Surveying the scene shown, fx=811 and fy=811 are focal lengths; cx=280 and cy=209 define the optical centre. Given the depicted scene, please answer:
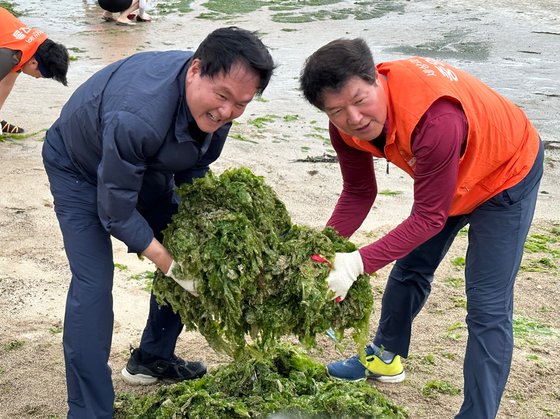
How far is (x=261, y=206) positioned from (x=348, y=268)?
0.47 meters

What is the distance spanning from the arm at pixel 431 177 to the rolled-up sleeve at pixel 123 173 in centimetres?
96

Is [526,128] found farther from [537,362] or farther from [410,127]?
[537,362]

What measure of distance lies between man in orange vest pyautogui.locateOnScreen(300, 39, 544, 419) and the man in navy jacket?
1.13ft

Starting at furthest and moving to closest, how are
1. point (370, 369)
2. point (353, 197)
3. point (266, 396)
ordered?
point (370, 369) < point (353, 197) < point (266, 396)

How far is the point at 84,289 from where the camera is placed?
11.2ft

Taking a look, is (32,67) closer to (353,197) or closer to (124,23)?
(353,197)

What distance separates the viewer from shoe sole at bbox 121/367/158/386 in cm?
422

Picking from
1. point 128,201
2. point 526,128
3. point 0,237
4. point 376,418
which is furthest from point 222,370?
point 0,237

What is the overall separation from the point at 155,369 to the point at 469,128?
204 cm

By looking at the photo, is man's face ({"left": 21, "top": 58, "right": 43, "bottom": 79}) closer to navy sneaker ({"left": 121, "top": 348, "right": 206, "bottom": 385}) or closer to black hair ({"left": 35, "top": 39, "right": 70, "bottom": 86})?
black hair ({"left": 35, "top": 39, "right": 70, "bottom": 86})

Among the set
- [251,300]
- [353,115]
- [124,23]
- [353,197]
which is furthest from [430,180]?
[124,23]

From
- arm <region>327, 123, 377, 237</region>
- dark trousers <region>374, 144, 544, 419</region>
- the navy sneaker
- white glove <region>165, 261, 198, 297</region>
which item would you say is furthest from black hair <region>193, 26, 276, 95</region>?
the navy sneaker

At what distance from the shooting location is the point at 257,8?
15.3 m

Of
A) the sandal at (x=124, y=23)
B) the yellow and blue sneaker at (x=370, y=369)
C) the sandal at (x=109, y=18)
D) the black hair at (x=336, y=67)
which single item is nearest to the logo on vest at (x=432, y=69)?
the black hair at (x=336, y=67)
